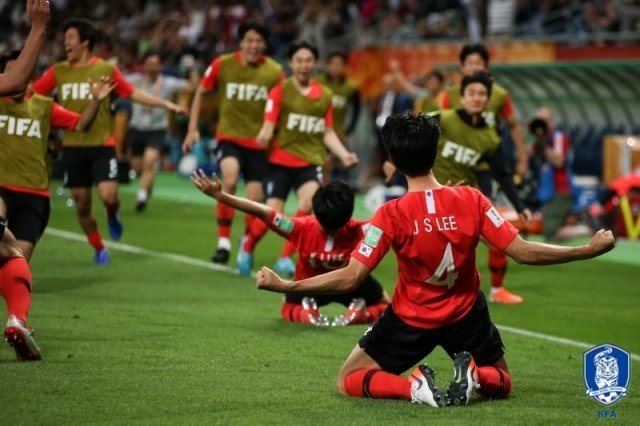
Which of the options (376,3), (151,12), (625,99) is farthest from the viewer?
(151,12)

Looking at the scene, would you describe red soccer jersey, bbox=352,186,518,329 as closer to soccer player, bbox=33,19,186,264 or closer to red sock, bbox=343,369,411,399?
red sock, bbox=343,369,411,399

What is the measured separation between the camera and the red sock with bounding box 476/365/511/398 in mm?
7409

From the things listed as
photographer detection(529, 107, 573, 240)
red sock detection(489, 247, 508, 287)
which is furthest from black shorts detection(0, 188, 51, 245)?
photographer detection(529, 107, 573, 240)

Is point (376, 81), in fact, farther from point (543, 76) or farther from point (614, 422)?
point (614, 422)

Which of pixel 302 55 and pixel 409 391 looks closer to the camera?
pixel 409 391

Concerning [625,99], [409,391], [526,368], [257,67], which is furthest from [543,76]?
[409,391]

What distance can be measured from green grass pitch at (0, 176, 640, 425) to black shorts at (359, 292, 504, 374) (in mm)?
274

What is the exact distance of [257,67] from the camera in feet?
48.2

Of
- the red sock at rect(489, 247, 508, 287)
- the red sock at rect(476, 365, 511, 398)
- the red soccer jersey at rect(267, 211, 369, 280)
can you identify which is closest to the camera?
the red sock at rect(476, 365, 511, 398)

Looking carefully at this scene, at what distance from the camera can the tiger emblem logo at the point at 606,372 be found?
22.7ft

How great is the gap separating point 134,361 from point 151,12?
31086 millimetres

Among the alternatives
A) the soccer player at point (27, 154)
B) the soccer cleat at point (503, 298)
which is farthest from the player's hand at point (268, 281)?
the soccer cleat at point (503, 298)

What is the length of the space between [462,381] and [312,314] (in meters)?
3.54

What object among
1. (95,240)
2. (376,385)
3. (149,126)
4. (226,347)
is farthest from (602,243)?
(149,126)
